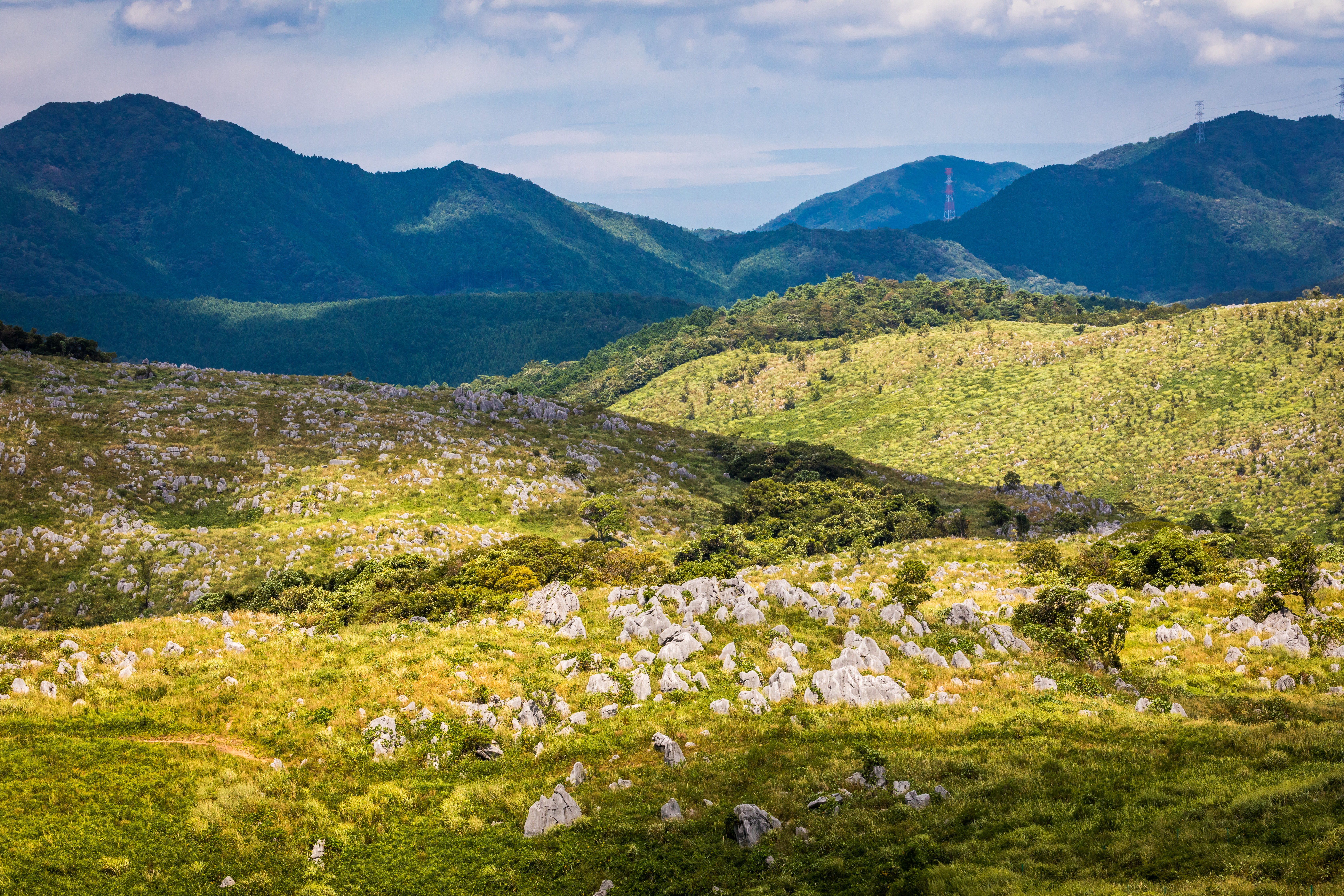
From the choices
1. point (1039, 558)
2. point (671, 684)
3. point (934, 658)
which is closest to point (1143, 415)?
point (1039, 558)

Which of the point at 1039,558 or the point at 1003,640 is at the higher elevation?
the point at 1003,640

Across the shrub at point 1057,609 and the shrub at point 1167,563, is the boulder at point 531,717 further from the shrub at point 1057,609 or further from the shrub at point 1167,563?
the shrub at point 1167,563

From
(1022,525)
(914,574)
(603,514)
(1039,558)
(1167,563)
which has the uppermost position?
(1167,563)

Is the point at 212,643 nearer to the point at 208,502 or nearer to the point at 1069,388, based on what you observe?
the point at 208,502

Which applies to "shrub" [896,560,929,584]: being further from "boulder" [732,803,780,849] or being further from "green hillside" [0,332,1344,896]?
"boulder" [732,803,780,849]

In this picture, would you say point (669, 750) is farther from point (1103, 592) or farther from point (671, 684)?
point (1103, 592)

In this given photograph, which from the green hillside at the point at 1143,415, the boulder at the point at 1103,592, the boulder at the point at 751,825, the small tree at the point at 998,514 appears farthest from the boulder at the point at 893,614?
the green hillside at the point at 1143,415
